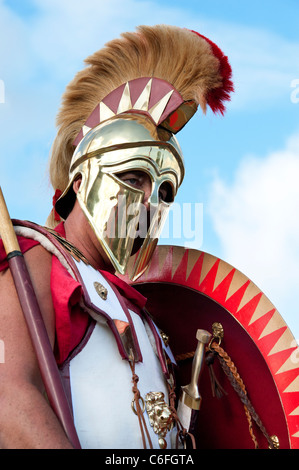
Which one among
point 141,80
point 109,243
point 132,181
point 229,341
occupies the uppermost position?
point 141,80

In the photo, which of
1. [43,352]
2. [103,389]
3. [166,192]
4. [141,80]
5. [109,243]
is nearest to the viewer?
[43,352]

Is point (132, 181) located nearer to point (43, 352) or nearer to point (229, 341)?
point (229, 341)

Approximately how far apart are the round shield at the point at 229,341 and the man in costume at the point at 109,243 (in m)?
0.39

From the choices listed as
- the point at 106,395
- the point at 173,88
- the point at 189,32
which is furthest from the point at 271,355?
the point at 189,32

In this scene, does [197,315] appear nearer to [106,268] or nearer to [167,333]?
[167,333]

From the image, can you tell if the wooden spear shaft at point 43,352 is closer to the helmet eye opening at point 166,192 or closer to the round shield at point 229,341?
the helmet eye opening at point 166,192

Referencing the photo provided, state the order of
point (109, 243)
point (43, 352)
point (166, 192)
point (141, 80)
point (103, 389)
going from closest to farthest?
point (43, 352)
point (103, 389)
point (109, 243)
point (166, 192)
point (141, 80)

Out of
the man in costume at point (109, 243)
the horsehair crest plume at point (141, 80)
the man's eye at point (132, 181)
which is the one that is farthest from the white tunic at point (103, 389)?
the horsehair crest plume at point (141, 80)

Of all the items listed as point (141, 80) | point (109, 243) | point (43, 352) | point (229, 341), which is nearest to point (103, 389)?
point (43, 352)

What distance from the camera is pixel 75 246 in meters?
3.15

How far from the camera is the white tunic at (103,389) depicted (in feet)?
8.16

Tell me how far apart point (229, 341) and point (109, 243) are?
96 centimetres

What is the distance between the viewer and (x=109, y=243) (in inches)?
→ 126
